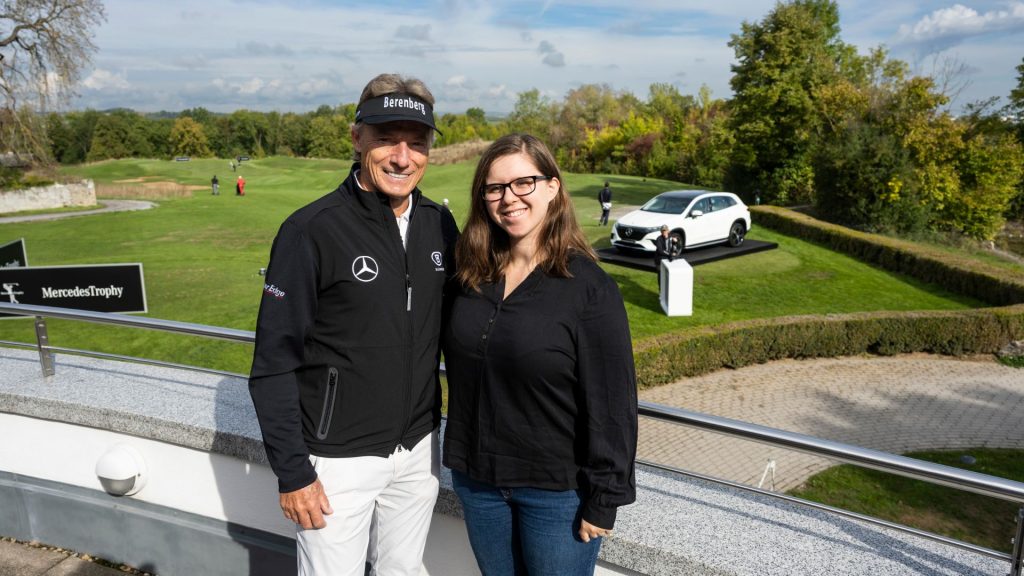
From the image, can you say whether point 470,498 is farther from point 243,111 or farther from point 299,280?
point 243,111

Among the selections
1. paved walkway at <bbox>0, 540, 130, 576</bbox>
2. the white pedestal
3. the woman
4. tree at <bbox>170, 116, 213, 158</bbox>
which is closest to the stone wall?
the white pedestal

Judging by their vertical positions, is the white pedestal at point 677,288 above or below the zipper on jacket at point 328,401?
below

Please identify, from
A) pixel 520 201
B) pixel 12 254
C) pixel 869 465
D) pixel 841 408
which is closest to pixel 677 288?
pixel 841 408

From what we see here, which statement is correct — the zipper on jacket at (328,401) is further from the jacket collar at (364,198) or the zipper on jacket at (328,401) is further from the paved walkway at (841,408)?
the paved walkway at (841,408)

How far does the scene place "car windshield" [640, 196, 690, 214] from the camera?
19.5 metres

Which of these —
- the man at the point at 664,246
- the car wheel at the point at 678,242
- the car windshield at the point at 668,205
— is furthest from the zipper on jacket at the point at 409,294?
the car windshield at the point at 668,205

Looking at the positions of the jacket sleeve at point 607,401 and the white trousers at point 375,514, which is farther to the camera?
the white trousers at point 375,514

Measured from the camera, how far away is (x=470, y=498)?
2.26 meters

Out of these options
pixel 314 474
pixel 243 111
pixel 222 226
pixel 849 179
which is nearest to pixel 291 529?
pixel 314 474

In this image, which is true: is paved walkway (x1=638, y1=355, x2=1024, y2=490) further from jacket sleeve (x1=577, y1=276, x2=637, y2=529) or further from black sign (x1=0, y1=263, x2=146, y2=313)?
jacket sleeve (x1=577, y1=276, x2=637, y2=529)

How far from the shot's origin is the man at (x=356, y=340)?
6.94 feet

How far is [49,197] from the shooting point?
117 feet

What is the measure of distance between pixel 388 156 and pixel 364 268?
0.41 m

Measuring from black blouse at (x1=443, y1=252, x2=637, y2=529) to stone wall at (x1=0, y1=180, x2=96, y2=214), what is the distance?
40.8 m
